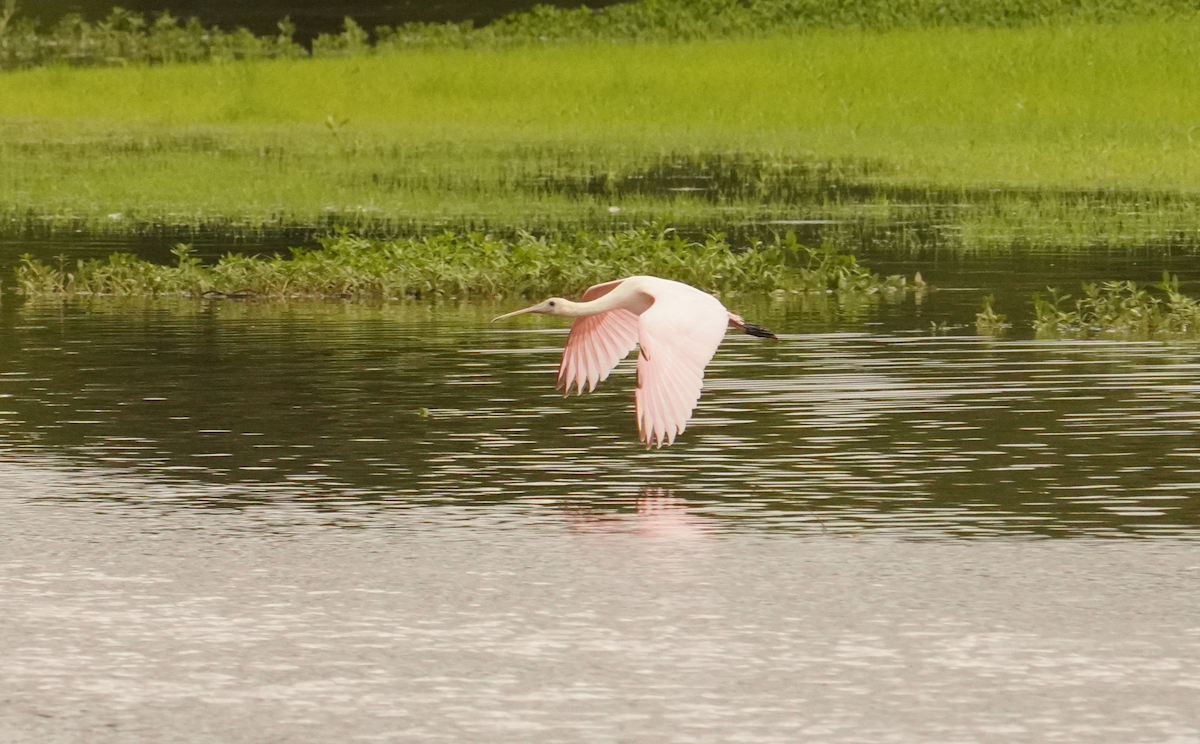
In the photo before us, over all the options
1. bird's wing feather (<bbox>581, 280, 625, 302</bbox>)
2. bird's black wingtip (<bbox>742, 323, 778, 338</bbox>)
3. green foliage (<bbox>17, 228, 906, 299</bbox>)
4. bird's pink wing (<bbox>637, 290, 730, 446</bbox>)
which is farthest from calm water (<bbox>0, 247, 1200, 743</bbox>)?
green foliage (<bbox>17, 228, 906, 299</bbox>)

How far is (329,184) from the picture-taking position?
109ft

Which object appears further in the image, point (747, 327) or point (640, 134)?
point (640, 134)

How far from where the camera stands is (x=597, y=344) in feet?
43.4

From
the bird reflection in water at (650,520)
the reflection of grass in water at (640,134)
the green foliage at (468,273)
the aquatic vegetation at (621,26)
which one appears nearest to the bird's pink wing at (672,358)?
the bird reflection in water at (650,520)

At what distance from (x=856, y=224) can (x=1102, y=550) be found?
1836 cm

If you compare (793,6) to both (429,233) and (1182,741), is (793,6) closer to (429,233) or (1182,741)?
(429,233)

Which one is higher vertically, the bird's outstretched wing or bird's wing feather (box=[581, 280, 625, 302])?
bird's wing feather (box=[581, 280, 625, 302])

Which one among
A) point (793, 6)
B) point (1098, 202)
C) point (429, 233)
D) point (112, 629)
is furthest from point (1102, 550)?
point (793, 6)

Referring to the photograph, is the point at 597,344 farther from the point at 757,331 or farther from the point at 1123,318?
the point at 1123,318

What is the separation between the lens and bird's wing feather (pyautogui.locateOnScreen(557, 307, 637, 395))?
13.1 m

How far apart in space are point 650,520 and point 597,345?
2.40 metres

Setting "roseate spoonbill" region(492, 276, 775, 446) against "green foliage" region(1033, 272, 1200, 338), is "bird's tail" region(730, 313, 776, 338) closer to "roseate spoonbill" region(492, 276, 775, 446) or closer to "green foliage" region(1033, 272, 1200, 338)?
"roseate spoonbill" region(492, 276, 775, 446)

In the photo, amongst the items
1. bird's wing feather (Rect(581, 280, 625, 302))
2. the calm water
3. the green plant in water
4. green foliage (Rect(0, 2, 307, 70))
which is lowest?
the calm water

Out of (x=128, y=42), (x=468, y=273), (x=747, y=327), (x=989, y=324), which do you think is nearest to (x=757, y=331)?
(x=747, y=327)
